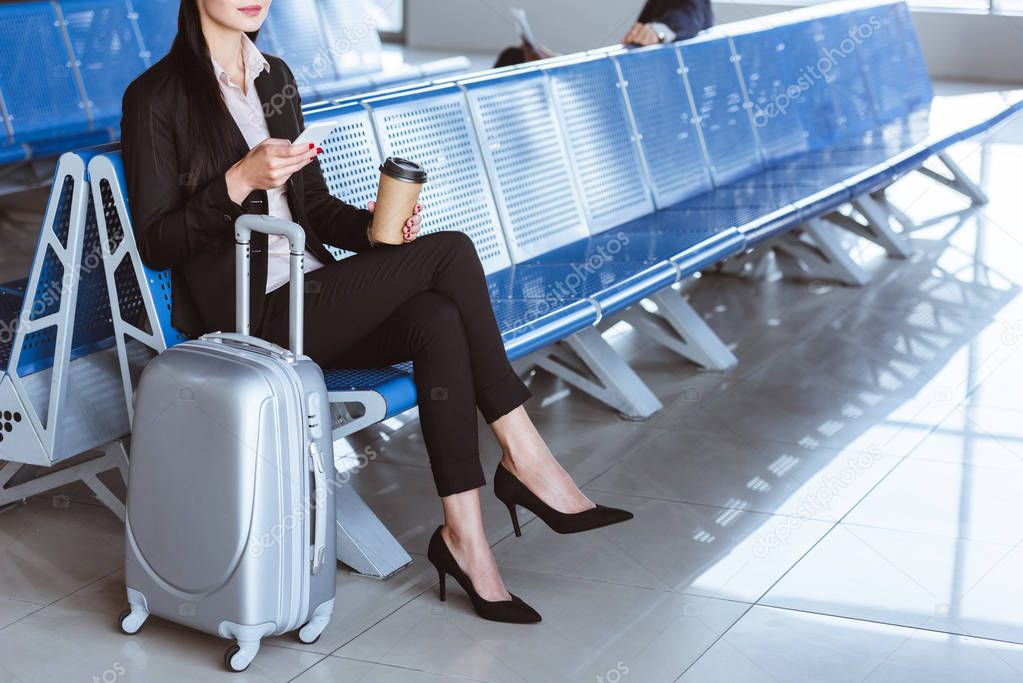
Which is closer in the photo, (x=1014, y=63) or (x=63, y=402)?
(x=63, y=402)

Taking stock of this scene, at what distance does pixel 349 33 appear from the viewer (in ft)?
19.7

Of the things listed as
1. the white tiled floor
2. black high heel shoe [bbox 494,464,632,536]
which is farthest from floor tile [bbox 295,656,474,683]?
black high heel shoe [bbox 494,464,632,536]

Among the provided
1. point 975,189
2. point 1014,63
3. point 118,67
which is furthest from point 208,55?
point 1014,63

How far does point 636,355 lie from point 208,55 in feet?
6.77

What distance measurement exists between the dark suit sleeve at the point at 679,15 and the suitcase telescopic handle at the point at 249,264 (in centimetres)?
255

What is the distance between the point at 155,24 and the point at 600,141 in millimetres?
2228

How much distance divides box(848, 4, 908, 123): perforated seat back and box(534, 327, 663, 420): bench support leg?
2.82 meters

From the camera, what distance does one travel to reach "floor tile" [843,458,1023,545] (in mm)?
2846

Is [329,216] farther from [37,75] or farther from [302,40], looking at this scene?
[302,40]

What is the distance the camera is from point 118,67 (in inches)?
198

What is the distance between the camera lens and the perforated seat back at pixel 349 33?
596 centimetres

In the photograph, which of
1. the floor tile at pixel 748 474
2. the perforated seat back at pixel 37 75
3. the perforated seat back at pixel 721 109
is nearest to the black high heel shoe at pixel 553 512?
the floor tile at pixel 748 474

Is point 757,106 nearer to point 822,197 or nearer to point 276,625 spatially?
point 822,197

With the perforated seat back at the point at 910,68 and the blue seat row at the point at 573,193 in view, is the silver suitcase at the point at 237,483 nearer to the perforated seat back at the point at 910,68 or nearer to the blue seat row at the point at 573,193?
the blue seat row at the point at 573,193
